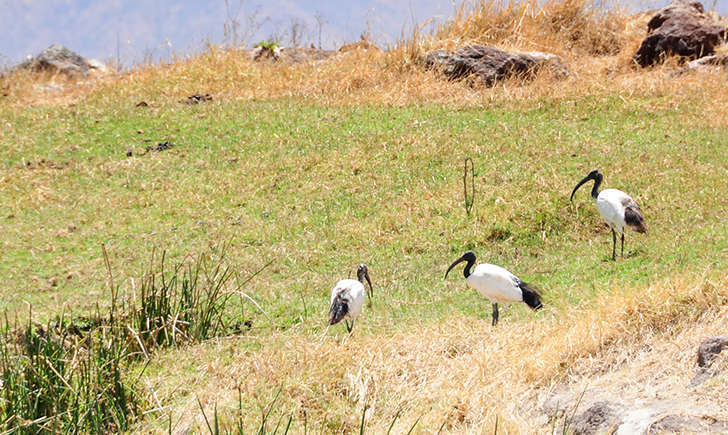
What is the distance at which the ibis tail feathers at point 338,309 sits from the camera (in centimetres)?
736

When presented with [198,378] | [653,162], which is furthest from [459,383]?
[653,162]

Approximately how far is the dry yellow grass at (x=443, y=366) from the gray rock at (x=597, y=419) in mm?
350

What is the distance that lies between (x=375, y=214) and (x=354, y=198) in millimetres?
700

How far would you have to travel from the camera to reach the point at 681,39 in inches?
703

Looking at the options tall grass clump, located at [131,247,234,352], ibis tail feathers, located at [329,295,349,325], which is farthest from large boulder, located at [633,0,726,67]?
tall grass clump, located at [131,247,234,352]

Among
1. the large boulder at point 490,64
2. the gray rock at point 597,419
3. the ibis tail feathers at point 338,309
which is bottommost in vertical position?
the gray rock at point 597,419

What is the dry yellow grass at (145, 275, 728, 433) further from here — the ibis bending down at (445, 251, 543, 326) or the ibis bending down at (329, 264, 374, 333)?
the ibis bending down at (445, 251, 543, 326)

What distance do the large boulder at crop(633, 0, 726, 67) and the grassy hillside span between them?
636 millimetres

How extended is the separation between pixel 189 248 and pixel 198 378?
178 inches

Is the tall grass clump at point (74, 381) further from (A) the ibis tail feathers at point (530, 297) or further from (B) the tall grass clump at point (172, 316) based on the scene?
(A) the ibis tail feathers at point (530, 297)

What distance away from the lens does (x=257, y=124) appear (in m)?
15.6

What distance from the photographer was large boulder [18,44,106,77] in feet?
70.1

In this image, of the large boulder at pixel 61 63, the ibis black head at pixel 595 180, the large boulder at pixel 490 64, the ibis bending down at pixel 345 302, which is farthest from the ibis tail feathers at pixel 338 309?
the large boulder at pixel 61 63

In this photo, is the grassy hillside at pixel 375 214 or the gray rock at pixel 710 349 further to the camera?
the grassy hillside at pixel 375 214
